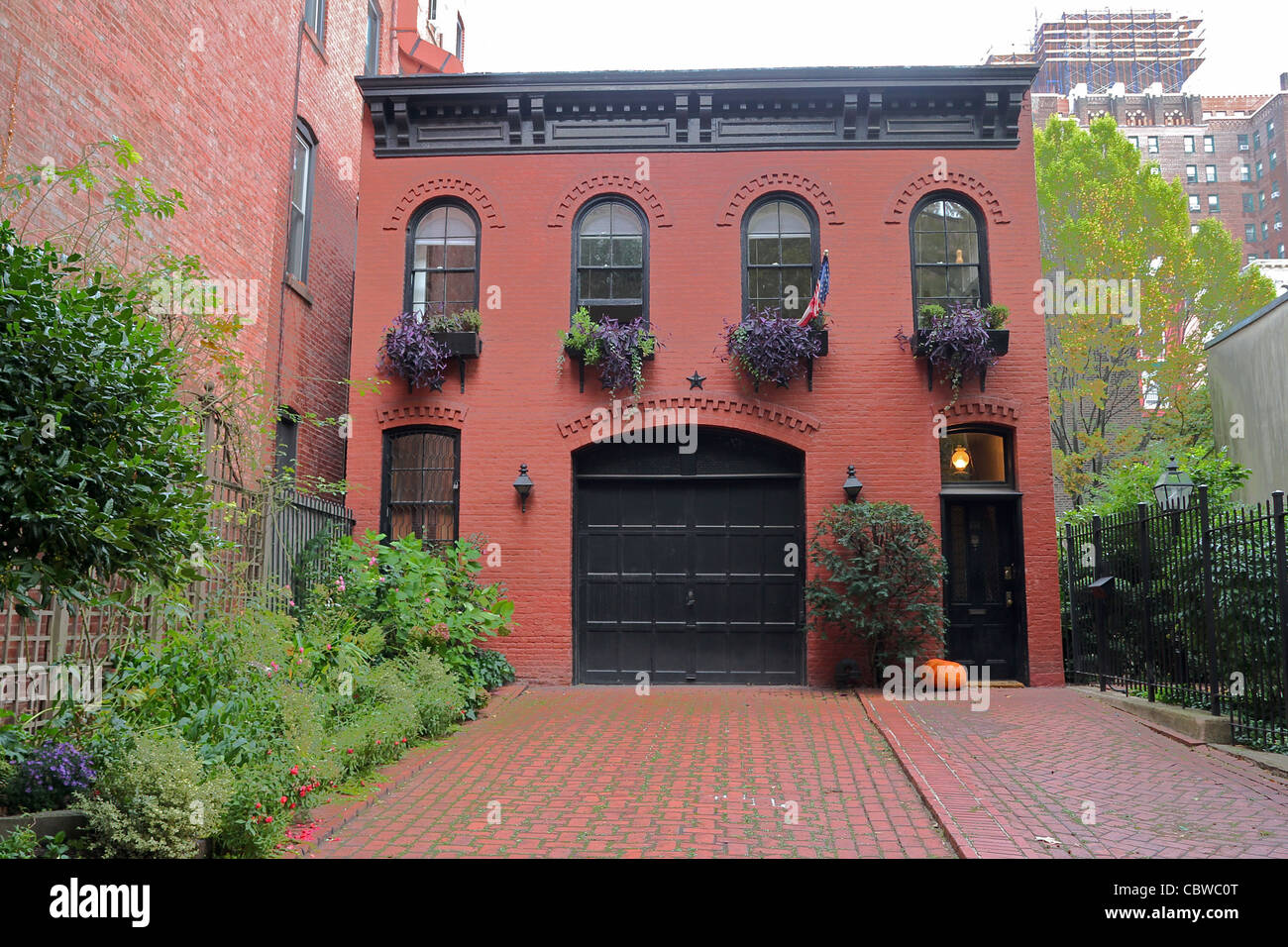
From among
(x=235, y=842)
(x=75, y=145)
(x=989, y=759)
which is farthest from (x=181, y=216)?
(x=989, y=759)

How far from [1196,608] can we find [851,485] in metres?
4.05

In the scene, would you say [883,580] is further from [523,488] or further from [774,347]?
[523,488]

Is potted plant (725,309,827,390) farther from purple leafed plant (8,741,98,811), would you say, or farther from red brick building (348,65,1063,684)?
purple leafed plant (8,741,98,811)

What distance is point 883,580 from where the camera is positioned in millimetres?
10758

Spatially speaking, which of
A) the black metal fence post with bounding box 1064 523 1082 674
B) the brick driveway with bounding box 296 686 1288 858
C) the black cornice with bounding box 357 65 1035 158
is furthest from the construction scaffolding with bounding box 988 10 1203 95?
the brick driveway with bounding box 296 686 1288 858

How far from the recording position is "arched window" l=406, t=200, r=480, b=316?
1271cm

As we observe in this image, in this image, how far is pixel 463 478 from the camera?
12102 mm

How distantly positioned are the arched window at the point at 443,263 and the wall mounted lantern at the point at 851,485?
5.61m

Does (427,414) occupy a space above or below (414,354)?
below

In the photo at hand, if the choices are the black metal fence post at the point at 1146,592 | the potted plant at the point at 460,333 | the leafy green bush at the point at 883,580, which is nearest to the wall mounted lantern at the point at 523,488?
the potted plant at the point at 460,333

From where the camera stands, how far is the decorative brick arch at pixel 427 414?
480 inches

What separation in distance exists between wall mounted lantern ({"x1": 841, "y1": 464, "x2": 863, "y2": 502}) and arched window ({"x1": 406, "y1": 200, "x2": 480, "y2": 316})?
5.61 meters

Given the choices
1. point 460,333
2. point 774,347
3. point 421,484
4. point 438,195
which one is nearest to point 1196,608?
point 774,347

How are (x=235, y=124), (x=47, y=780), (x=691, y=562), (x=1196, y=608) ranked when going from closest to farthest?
(x=47, y=780)
(x=1196, y=608)
(x=235, y=124)
(x=691, y=562)
